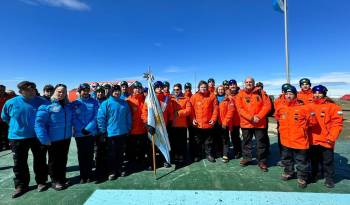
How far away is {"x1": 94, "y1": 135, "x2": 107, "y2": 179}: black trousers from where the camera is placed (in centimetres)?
477

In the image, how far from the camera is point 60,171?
4387mm

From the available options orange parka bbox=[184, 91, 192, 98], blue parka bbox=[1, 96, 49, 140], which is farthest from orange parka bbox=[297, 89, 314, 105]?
blue parka bbox=[1, 96, 49, 140]

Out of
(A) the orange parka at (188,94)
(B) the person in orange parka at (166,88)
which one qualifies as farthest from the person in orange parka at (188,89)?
(B) the person in orange parka at (166,88)

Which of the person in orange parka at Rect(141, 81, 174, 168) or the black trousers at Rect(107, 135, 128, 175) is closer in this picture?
the black trousers at Rect(107, 135, 128, 175)

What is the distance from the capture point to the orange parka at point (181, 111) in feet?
18.1

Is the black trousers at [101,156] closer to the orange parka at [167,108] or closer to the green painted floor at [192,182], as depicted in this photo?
the green painted floor at [192,182]

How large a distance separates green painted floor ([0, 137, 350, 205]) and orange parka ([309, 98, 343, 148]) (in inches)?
33.4

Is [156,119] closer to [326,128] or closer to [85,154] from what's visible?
[85,154]

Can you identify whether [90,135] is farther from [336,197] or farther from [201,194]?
[336,197]

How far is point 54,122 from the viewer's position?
13.7 ft

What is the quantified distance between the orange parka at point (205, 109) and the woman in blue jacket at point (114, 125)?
1.77 metres

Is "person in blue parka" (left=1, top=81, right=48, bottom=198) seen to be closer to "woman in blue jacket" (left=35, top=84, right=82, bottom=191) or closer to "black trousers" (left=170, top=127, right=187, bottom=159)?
"woman in blue jacket" (left=35, top=84, right=82, bottom=191)

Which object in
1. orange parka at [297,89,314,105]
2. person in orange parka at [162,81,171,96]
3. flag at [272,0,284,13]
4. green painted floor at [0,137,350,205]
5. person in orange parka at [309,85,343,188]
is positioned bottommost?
green painted floor at [0,137,350,205]

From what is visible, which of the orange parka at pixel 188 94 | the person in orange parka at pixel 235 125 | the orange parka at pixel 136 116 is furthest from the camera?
the orange parka at pixel 188 94
